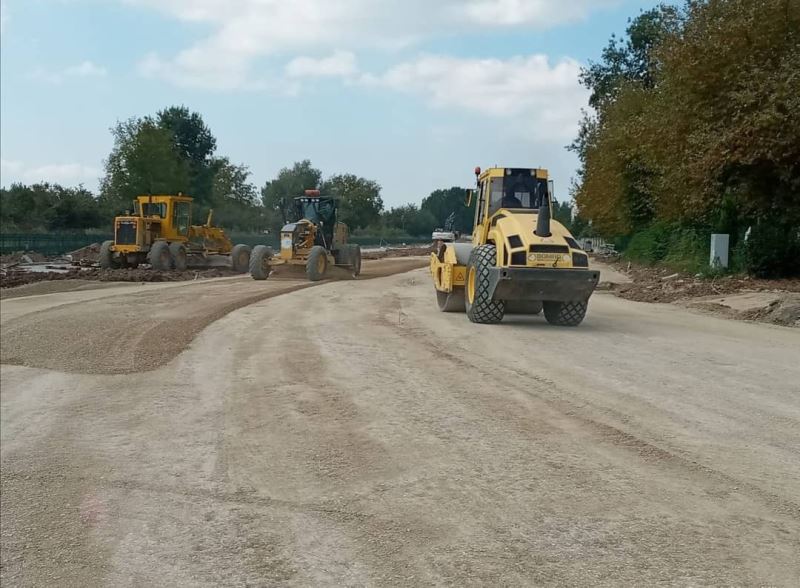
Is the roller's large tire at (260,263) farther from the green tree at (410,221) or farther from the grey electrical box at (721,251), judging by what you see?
the green tree at (410,221)

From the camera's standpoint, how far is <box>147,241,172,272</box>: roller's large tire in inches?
1080

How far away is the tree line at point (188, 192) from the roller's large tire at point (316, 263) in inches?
114

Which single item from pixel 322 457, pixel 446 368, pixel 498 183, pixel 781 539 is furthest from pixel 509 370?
pixel 498 183

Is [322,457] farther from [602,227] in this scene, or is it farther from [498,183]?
[602,227]

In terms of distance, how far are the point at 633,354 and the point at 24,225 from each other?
48003 mm

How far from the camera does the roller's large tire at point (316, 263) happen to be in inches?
969

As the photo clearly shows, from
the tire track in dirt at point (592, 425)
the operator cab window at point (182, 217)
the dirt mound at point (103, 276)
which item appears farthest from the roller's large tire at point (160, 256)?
the tire track in dirt at point (592, 425)

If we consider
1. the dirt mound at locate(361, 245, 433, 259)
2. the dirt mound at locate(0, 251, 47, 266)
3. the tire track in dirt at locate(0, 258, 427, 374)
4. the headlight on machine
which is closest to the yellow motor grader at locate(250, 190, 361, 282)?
the tire track in dirt at locate(0, 258, 427, 374)

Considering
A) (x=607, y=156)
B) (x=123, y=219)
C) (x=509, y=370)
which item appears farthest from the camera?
(x=607, y=156)

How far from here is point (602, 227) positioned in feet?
152

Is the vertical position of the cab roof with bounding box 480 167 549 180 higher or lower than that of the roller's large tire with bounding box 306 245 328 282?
higher

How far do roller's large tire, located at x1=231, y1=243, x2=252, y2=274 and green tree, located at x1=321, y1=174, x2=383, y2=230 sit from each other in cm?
6390

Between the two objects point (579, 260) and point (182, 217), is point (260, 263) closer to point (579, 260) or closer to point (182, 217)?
point (182, 217)

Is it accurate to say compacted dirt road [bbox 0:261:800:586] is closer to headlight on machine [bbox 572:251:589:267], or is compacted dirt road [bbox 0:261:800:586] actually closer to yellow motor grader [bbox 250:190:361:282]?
headlight on machine [bbox 572:251:589:267]
